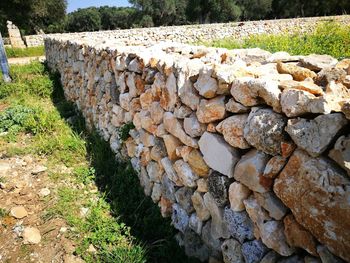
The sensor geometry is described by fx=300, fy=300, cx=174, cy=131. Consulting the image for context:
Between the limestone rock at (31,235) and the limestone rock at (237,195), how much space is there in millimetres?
2106

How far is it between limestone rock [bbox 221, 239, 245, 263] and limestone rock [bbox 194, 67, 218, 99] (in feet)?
3.59

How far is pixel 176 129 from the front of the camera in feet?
9.12

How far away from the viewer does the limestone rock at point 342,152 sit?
4.36 feet

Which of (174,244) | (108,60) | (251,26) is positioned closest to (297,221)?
(174,244)

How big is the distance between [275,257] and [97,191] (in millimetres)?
2516

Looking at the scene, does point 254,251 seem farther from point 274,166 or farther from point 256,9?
point 256,9

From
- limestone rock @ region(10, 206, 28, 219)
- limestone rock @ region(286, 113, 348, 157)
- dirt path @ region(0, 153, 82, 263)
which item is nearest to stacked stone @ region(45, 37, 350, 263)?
limestone rock @ region(286, 113, 348, 157)

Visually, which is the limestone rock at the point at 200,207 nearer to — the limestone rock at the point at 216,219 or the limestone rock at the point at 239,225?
the limestone rock at the point at 216,219

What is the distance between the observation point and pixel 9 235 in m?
3.14

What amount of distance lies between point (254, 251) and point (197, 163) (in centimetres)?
81

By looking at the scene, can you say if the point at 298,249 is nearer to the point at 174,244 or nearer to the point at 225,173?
the point at 225,173

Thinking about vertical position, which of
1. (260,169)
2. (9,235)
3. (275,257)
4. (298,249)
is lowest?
(9,235)

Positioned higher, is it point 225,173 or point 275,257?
point 225,173

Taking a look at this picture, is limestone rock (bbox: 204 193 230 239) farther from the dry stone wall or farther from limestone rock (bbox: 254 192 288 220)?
the dry stone wall
